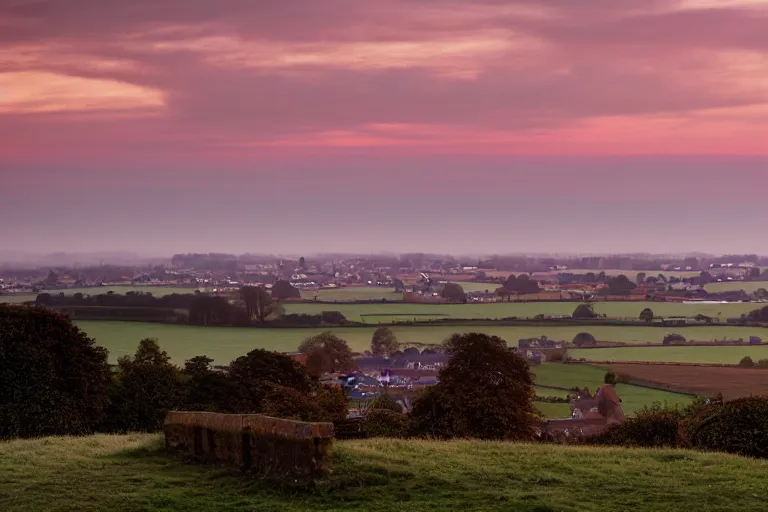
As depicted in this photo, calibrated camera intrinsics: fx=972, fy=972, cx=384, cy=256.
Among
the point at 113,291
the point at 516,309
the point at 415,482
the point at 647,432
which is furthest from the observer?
the point at 113,291

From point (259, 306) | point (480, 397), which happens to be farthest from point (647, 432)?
point (259, 306)

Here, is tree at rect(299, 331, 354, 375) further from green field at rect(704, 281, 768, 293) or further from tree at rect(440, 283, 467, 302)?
green field at rect(704, 281, 768, 293)

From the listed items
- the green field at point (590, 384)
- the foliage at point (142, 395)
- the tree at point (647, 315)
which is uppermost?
the foliage at point (142, 395)

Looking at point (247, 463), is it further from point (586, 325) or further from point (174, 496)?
point (586, 325)

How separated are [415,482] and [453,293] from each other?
359 ft

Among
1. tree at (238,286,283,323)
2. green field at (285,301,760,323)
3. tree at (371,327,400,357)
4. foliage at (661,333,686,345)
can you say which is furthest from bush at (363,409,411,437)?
green field at (285,301,760,323)

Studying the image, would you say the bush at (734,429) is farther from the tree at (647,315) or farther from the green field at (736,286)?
the green field at (736,286)

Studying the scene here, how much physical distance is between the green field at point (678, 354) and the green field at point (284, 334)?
2.32 meters

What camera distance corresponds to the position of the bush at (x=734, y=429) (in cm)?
2033

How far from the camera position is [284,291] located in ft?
392

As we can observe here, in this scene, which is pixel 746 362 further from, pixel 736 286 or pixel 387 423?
pixel 736 286

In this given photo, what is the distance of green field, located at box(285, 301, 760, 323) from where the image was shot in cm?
10544

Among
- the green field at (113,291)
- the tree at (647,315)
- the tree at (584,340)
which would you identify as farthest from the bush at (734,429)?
the green field at (113,291)

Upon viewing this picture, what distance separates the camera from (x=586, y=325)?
96.2m
